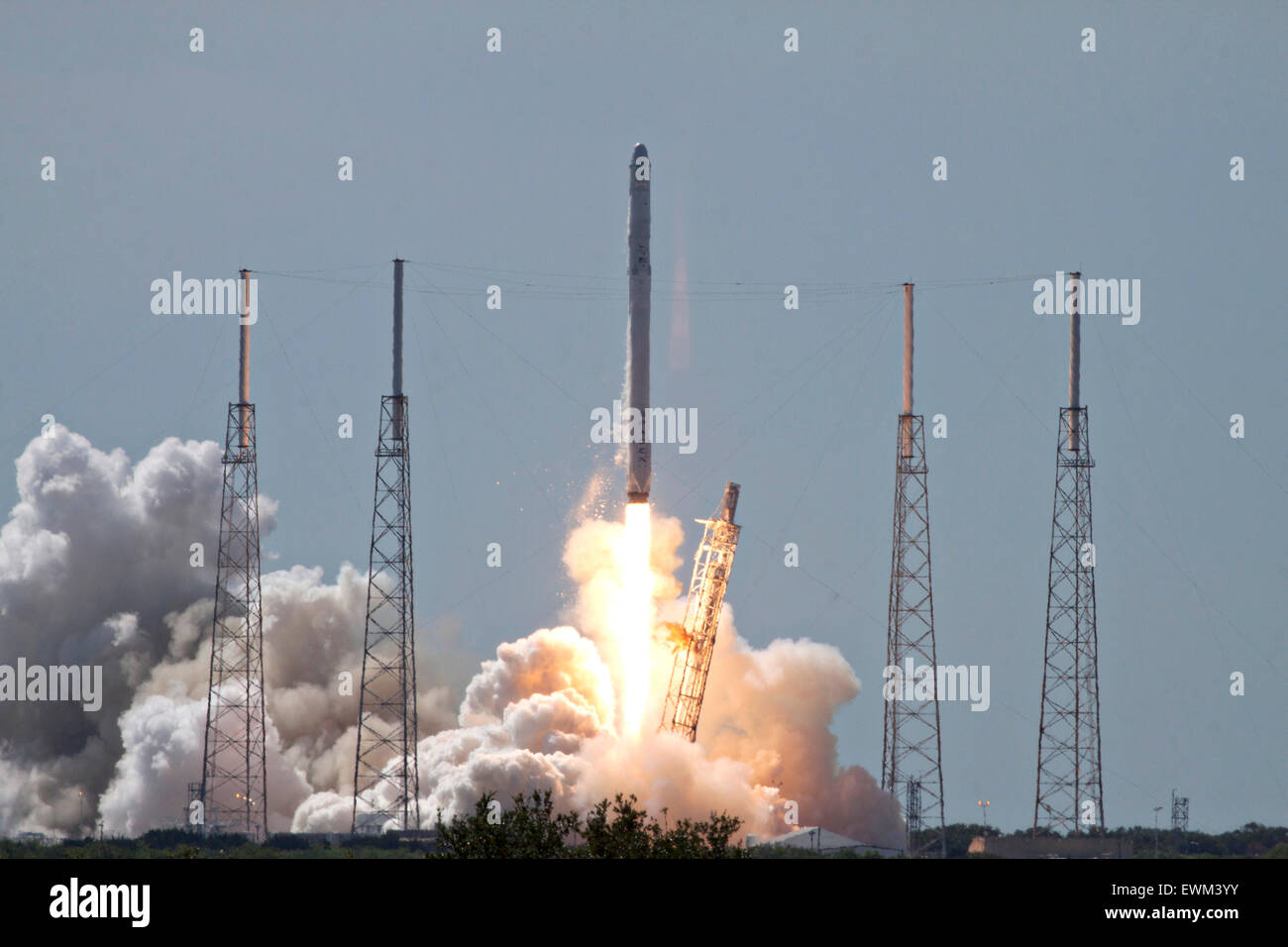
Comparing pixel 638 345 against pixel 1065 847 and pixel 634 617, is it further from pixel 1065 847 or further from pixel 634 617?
pixel 1065 847

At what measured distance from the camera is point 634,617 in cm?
9875

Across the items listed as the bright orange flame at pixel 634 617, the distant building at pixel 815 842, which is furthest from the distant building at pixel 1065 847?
the bright orange flame at pixel 634 617

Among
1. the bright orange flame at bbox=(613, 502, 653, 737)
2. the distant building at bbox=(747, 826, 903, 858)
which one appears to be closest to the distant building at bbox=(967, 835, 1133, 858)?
the distant building at bbox=(747, 826, 903, 858)

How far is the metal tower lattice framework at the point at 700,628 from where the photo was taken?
317ft

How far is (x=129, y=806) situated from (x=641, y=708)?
2673 centimetres

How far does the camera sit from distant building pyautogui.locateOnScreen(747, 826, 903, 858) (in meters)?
94.6

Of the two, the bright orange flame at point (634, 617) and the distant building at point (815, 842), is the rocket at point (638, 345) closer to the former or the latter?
the bright orange flame at point (634, 617)

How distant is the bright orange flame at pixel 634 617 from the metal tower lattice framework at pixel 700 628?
1.32m
